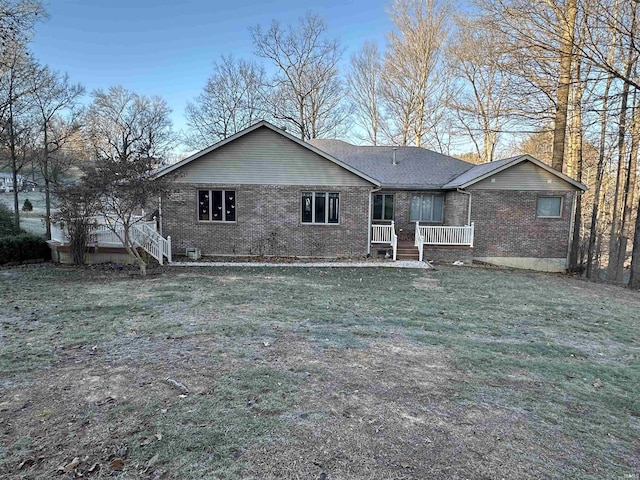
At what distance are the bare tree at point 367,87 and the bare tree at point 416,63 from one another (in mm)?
1898

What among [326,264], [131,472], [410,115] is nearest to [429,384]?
[131,472]

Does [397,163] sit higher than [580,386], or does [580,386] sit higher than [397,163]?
[397,163]

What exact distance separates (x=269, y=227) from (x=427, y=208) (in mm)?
7572

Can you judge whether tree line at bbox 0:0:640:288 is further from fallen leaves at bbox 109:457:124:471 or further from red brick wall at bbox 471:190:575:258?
fallen leaves at bbox 109:457:124:471

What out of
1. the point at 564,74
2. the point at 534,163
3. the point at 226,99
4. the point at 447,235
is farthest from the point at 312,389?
the point at 226,99

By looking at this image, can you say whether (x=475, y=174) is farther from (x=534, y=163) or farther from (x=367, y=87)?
(x=367, y=87)

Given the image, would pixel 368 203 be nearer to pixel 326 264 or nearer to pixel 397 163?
pixel 326 264

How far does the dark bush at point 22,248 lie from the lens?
12258 millimetres

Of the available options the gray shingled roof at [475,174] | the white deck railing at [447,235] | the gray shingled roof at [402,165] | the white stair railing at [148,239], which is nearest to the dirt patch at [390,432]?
the white stair railing at [148,239]

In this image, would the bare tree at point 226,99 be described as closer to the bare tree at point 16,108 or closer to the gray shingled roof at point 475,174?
the bare tree at point 16,108

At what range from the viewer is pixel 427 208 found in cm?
1727

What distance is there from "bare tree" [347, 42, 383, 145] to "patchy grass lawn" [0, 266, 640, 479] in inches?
964

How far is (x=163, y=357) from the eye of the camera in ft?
15.7

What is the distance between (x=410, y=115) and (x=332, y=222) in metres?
16.6
